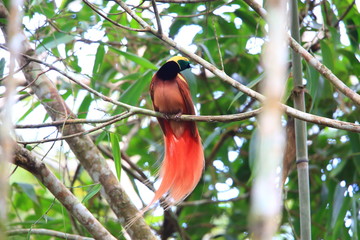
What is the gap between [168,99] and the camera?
309cm

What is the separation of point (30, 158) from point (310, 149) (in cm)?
225

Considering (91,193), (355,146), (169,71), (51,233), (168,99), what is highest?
(169,71)

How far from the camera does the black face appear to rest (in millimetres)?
3224

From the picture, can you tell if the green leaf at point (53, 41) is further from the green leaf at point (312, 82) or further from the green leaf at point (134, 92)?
the green leaf at point (312, 82)

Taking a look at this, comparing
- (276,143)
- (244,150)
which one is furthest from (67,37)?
(276,143)

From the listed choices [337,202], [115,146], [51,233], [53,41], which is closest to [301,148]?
[337,202]

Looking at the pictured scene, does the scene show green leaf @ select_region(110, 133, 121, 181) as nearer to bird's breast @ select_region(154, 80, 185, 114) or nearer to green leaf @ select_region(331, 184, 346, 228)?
bird's breast @ select_region(154, 80, 185, 114)

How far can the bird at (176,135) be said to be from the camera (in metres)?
2.76

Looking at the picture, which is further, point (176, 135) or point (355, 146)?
point (176, 135)

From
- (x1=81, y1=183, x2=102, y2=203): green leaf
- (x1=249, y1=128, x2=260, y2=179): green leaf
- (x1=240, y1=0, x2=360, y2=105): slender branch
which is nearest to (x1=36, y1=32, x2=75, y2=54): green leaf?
(x1=81, y1=183, x2=102, y2=203): green leaf

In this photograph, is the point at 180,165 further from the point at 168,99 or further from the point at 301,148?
the point at 301,148

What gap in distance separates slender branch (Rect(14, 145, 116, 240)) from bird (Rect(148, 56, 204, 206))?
1.63ft

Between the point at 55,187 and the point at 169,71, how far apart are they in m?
1.30

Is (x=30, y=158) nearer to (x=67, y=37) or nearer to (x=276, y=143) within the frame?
(x=67, y=37)
